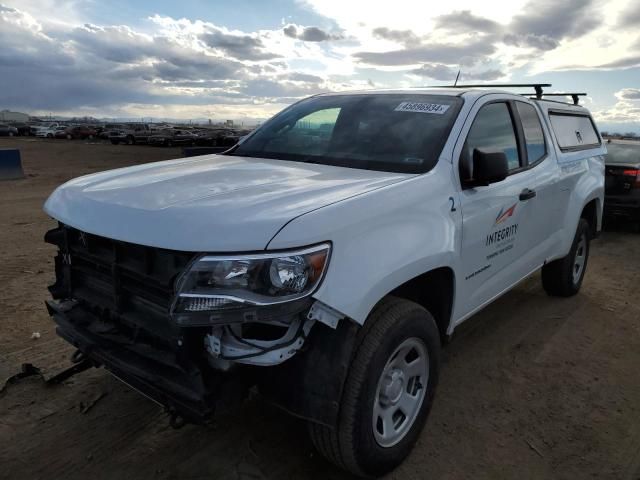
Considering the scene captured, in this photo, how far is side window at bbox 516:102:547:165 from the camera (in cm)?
412

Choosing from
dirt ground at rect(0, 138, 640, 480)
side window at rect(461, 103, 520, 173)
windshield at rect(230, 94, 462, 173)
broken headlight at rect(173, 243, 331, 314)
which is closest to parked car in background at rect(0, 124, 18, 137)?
dirt ground at rect(0, 138, 640, 480)

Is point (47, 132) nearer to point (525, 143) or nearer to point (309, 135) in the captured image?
point (309, 135)

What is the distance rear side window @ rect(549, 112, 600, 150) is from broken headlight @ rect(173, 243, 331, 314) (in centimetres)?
360

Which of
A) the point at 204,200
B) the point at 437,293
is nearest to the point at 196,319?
the point at 204,200

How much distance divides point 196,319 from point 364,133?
1906 millimetres

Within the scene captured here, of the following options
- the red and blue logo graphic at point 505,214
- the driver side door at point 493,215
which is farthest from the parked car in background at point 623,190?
the red and blue logo graphic at point 505,214

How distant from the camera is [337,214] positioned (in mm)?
2248

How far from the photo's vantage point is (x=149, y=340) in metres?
2.45

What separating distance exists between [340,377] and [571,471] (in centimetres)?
153

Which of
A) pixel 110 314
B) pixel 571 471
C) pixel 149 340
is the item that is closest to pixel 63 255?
pixel 110 314

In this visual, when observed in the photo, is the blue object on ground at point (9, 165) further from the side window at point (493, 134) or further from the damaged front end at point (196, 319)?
the side window at point (493, 134)

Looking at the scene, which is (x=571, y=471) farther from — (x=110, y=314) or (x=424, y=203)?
(x=110, y=314)

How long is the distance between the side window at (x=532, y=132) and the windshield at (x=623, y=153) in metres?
6.05

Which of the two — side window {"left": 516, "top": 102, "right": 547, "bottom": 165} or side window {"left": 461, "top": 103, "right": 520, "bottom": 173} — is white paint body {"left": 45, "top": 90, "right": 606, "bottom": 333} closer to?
side window {"left": 461, "top": 103, "right": 520, "bottom": 173}
